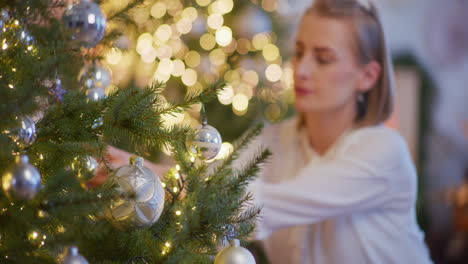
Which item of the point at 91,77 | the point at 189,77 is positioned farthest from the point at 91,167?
the point at 189,77

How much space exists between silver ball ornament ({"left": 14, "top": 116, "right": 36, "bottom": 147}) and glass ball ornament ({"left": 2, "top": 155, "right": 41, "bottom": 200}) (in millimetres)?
62


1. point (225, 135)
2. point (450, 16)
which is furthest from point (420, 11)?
point (225, 135)

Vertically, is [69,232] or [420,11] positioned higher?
[69,232]

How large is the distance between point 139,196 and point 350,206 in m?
0.79

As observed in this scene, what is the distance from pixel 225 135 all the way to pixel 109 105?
2.01 m

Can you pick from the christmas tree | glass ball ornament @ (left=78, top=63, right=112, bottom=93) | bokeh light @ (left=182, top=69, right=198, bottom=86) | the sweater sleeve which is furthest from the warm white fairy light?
bokeh light @ (left=182, top=69, right=198, bottom=86)

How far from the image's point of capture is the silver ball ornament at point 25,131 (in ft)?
2.01

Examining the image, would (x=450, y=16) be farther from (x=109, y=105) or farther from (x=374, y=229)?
(x=109, y=105)

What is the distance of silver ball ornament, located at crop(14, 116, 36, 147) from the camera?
2.01 feet

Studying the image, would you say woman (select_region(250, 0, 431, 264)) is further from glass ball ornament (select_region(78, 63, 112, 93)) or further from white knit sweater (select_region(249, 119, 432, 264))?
glass ball ornament (select_region(78, 63, 112, 93))

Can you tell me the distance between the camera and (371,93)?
1580 millimetres

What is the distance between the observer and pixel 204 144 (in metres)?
0.80

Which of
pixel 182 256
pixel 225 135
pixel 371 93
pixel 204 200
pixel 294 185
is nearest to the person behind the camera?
pixel 182 256

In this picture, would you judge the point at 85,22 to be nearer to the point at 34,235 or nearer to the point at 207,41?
the point at 34,235
